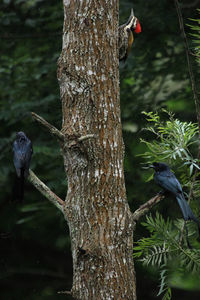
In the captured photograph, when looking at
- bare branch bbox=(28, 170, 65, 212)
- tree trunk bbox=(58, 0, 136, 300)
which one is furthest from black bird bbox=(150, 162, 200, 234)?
bare branch bbox=(28, 170, 65, 212)

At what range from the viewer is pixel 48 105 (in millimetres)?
4301

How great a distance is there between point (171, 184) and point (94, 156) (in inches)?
23.6

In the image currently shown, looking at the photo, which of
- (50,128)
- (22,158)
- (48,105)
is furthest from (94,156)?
(48,105)

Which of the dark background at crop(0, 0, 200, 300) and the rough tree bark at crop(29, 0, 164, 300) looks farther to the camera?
the dark background at crop(0, 0, 200, 300)

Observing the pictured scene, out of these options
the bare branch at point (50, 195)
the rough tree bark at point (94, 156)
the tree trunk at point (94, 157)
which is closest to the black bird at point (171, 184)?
the rough tree bark at point (94, 156)

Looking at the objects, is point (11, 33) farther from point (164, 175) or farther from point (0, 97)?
point (164, 175)

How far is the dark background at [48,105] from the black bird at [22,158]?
0.75 m

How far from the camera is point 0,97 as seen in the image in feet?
16.0

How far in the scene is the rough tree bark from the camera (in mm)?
2328

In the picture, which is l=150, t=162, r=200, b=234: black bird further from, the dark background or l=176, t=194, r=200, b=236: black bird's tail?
the dark background

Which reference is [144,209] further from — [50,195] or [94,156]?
[50,195]

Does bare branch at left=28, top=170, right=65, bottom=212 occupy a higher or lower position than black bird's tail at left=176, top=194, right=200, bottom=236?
higher

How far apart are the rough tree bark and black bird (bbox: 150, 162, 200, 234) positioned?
0.24m

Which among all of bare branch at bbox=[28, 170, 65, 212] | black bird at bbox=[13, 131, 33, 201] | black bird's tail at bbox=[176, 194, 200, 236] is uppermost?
black bird at bbox=[13, 131, 33, 201]
